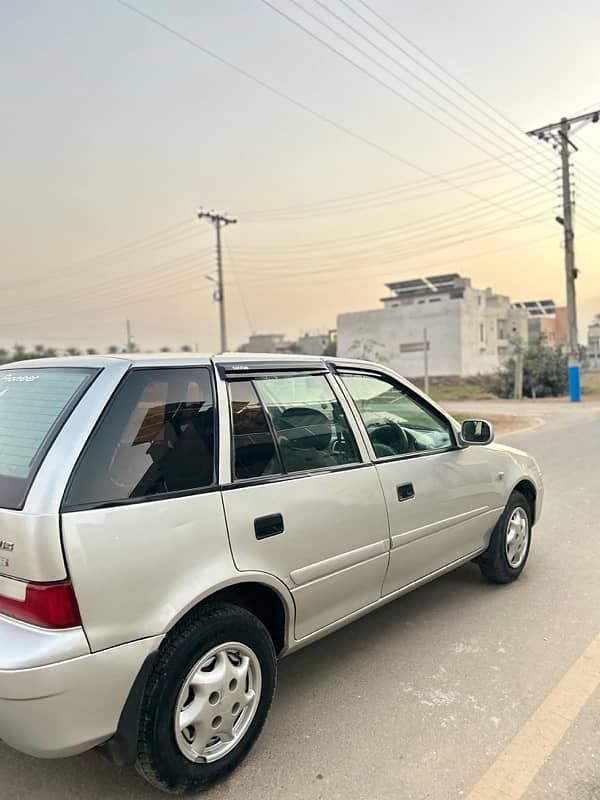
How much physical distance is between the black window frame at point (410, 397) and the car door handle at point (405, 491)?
0.15m

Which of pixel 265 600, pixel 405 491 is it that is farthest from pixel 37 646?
pixel 405 491

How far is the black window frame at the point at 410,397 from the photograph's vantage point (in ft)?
10.5

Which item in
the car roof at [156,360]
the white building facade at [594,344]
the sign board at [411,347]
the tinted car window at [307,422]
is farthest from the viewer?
the white building facade at [594,344]

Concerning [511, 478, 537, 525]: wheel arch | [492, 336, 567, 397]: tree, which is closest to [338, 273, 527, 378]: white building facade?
[492, 336, 567, 397]: tree

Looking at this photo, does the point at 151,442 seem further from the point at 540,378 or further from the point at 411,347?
the point at 411,347

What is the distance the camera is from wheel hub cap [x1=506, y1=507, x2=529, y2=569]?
166 inches

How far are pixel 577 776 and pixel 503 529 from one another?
1901mm

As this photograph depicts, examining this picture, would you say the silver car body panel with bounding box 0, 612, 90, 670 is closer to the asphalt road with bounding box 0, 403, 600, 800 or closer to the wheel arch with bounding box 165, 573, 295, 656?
the wheel arch with bounding box 165, 573, 295, 656

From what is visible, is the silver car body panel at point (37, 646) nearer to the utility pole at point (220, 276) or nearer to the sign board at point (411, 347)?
the utility pole at point (220, 276)

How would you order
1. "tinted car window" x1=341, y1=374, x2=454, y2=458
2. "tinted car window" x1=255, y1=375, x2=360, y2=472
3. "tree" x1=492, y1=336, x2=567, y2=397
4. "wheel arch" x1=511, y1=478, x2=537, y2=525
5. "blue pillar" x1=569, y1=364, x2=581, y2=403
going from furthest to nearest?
"tree" x1=492, y1=336, x2=567, y2=397 < "blue pillar" x1=569, y1=364, x2=581, y2=403 < "wheel arch" x1=511, y1=478, x2=537, y2=525 < "tinted car window" x1=341, y1=374, x2=454, y2=458 < "tinted car window" x1=255, y1=375, x2=360, y2=472

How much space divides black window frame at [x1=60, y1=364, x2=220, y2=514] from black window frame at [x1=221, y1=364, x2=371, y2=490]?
0.06m

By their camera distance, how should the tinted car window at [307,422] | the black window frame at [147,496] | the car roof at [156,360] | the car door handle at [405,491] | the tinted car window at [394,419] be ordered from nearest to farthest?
1. the black window frame at [147,496]
2. the car roof at [156,360]
3. the tinted car window at [307,422]
4. the car door handle at [405,491]
5. the tinted car window at [394,419]

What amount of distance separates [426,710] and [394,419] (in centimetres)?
154

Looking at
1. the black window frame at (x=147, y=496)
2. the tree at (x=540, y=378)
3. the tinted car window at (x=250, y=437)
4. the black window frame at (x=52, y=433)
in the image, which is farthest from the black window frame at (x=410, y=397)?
the tree at (x=540, y=378)
